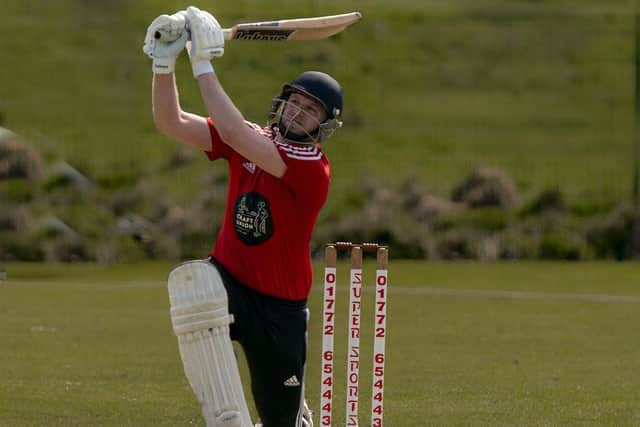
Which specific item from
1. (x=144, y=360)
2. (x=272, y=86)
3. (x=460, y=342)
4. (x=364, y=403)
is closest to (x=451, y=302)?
(x=460, y=342)

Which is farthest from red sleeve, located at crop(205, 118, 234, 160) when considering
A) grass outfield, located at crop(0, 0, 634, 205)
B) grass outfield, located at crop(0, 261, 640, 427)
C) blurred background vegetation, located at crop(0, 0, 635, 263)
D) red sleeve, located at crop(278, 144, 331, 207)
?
grass outfield, located at crop(0, 0, 634, 205)

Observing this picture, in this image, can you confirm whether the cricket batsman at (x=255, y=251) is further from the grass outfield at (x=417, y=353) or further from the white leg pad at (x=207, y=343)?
the grass outfield at (x=417, y=353)

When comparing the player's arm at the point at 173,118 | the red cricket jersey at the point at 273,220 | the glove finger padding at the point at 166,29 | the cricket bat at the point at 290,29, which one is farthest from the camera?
the cricket bat at the point at 290,29

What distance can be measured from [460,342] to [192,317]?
7155 mm

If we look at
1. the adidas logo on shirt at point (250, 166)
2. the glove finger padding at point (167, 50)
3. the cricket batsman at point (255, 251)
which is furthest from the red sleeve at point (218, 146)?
the glove finger padding at point (167, 50)

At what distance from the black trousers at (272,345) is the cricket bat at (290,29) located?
37.6 inches

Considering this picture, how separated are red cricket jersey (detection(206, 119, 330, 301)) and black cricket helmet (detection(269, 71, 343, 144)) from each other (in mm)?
61

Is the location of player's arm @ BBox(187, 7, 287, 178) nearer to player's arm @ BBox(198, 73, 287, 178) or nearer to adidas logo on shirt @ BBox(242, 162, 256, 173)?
player's arm @ BBox(198, 73, 287, 178)

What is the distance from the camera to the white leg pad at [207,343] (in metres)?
5.64

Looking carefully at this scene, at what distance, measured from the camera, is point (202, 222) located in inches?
869

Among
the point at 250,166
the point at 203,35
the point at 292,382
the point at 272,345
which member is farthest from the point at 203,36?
the point at 292,382

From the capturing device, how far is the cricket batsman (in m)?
5.66

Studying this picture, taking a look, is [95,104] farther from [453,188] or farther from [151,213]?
[453,188]

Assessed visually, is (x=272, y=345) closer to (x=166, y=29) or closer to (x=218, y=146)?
(x=218, y=146)
